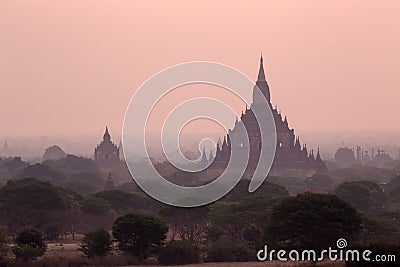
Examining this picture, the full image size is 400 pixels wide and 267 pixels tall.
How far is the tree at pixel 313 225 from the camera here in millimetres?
33781

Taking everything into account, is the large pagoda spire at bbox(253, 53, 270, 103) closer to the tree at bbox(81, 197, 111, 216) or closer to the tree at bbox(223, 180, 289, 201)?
the tree at bbox(223, 180, 289, 201)

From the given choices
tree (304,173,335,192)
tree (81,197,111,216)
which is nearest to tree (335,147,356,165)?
tree (304,173,335,192)

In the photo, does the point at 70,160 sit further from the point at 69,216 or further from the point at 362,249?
the point at 362,249

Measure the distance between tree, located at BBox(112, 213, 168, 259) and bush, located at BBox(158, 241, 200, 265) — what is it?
0.69m

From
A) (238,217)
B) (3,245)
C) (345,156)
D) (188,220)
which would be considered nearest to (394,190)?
(188,220)

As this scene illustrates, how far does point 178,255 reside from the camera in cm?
3591

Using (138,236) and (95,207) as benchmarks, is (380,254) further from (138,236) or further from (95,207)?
(95,207)

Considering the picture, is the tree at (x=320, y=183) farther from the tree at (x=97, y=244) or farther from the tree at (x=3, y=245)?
the tree at (x=3, y=245)

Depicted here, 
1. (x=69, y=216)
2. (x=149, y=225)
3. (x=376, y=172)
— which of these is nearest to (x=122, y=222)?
(x=149, y=225)

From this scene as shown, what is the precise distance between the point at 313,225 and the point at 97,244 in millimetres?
10411

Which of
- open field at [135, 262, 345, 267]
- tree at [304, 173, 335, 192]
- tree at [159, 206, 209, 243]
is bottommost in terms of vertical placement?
open field at [135, 262, 345, 267]

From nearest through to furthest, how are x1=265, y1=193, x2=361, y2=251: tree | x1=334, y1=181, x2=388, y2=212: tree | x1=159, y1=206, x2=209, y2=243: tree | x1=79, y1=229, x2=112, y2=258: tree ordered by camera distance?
x1=265, y1=193, x2=361, y2=251: tree
x1=79, y1=229, x2=112, y2=258: tree
x1=159, y1=206, x2=209, y2=243: tree
x1=334, y1=181, x2=388, y2=212: tree

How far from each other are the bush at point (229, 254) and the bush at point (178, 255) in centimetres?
86

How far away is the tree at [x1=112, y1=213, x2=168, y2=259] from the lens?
3641cm
